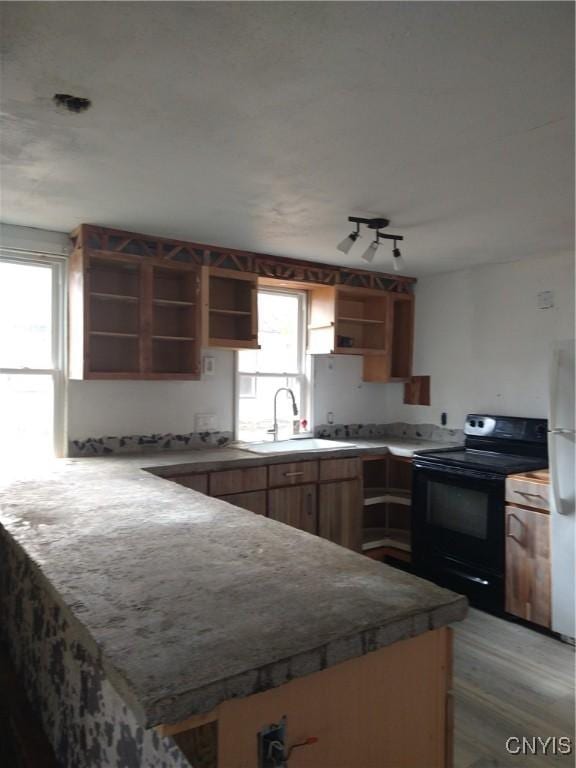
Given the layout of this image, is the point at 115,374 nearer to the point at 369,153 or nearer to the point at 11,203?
the point at 11,203

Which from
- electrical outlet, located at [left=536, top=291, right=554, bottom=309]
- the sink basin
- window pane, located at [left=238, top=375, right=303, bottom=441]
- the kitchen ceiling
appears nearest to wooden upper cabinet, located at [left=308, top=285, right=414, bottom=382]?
window pane, located at [left=238, top=375, right=303, bottom=441]

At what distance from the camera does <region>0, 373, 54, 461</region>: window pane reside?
3246 mm

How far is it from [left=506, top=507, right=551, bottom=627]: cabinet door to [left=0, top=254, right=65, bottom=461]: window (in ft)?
9.00

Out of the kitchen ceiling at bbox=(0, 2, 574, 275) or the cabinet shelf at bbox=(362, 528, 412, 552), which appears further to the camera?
the cabinet shelf at bbox=(362, 528, 412, 552)

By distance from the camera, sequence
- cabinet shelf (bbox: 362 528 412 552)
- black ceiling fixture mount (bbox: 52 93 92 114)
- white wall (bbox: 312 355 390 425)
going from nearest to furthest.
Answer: black ceiling fixture mount (bbox: 52 93 92 114) < cabinet shelf (bbox: 362 528 412 552) < white wall (bbox: 312 355 390 425)

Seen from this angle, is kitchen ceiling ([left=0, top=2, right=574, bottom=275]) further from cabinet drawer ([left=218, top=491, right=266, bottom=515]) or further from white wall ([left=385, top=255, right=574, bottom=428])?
cabinet drawer ([left=218, top=491, right=266, bottom=515])

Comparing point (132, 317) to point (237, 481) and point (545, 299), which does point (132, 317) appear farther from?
point (545, 299)

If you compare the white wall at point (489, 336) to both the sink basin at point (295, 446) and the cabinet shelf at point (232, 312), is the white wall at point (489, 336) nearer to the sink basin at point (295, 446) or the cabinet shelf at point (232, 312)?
the sink basin at point (295, 446)

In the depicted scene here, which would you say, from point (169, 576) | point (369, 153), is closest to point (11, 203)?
point (369, 153)

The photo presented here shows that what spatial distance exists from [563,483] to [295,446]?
5.75 ft

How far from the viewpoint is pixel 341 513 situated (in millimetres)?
3883

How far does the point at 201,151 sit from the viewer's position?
2111mm

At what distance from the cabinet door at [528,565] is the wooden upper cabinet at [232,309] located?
1983 mm

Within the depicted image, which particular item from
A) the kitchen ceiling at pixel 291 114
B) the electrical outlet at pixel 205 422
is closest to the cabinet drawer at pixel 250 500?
the electrical outlet at pixel 205 422
